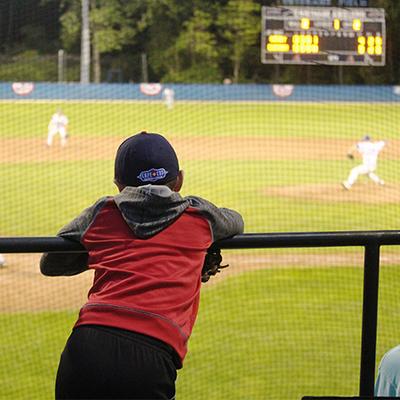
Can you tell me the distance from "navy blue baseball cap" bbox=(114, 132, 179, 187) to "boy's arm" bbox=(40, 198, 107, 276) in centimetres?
9

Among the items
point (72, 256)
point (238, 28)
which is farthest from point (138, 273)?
point (238, 28)

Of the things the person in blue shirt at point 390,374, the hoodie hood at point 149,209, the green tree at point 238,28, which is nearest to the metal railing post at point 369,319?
the person in blue shirt at point 390,374

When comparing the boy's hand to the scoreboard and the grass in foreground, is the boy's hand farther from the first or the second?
the scoreboard

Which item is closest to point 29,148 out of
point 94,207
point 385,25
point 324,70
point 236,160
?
point 236,160

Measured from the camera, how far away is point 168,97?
79.4 ft

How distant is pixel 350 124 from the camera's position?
79.4 ft

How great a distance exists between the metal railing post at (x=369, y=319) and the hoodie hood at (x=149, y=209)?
0.49 m

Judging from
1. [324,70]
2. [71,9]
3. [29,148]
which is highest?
[71,9]

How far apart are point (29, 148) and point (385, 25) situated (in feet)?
39.7

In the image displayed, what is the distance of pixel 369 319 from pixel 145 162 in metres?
0.67

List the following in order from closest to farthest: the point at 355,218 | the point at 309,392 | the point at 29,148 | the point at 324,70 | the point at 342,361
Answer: the point at 309,392 < the point at 342,361 < the point at 355,218 < the point at 324,70 < the point at 29,148

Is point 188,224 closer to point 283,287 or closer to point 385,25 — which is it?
point 283,287

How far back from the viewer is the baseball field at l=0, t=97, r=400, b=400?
19.3ft

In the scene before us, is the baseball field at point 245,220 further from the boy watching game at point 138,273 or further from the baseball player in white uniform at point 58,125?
the boy watching game at point 138,273
